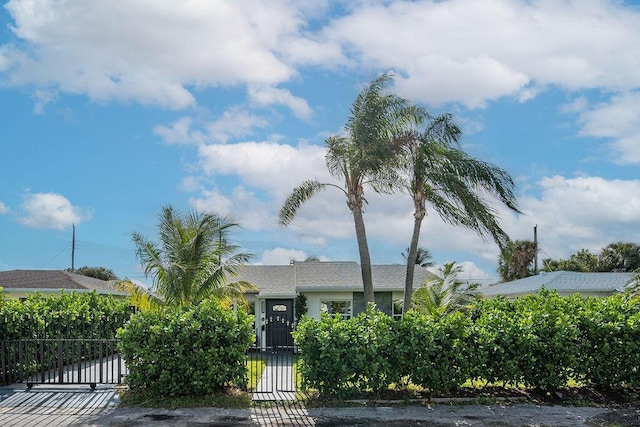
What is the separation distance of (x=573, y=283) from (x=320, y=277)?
432 inches

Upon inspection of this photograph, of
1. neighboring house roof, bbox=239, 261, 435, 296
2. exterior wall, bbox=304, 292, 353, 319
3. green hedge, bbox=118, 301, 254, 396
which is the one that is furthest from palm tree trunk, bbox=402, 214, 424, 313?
green hedge, bbox=118, 301, 254, 396

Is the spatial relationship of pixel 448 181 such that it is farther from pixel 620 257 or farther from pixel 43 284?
pixel 620 257

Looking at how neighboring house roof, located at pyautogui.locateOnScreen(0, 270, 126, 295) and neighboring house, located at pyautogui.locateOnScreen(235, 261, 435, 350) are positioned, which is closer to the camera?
neighboring house roof, located at pyautogui.locateOnScreen(0, 270, 126, 295)

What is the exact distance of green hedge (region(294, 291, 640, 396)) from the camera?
39.1ft

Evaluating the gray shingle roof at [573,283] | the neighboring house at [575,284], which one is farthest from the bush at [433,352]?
the gray shingle roof at [573,283]

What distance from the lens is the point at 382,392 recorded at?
12.3m

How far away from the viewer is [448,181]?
18.5 m

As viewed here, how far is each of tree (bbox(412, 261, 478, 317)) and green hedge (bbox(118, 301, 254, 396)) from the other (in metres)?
9.34

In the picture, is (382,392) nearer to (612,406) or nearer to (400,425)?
(400,425)

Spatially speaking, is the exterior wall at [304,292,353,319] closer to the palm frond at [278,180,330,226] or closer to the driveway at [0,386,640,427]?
the palm frond at [278,180,330,226]

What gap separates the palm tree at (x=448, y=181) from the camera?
18.4 meters

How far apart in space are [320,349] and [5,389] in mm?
7177

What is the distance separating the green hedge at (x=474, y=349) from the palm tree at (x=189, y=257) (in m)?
5.29

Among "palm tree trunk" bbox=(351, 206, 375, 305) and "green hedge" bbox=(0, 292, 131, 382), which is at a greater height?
"palm tree trunk" bbox=(351, 206, 375, 305)
